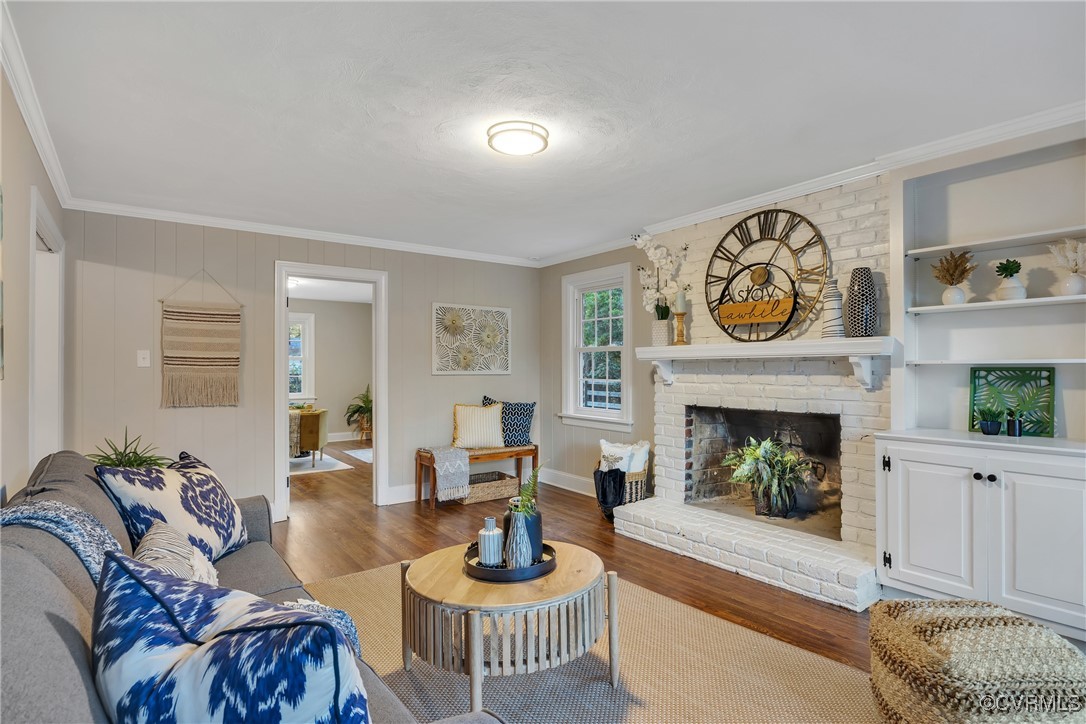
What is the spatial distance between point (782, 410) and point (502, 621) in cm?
250

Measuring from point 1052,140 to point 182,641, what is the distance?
3616mm

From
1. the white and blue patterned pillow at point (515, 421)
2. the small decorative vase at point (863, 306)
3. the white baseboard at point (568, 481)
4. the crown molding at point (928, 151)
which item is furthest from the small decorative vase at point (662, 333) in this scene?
the white and blue patterned pillow at point (515, 421)

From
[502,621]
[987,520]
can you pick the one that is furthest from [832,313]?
[502,621]

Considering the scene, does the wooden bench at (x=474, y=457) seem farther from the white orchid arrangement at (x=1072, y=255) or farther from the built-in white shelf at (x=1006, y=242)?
the white orchid arrangement at (x=1072, y=255)

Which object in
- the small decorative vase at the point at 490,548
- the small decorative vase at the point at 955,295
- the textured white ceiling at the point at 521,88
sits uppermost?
the textured white ceiling at the point at 521,88

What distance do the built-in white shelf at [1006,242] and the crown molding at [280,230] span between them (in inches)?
147

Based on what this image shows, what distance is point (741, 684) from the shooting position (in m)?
2.20

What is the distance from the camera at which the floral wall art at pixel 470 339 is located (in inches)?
216

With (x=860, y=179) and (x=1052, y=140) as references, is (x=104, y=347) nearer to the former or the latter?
(x=860, y=179)

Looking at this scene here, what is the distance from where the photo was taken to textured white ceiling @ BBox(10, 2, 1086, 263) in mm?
1869

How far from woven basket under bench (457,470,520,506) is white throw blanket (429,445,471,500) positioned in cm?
10

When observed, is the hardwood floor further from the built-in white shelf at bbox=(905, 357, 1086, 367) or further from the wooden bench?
the built-in white shelf at bbox=(905, 357, 1086, 367)

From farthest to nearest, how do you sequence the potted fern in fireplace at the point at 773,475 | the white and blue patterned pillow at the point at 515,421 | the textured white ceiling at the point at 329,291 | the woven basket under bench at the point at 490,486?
the textured white ceiling at the point at 329,291, the white and blue patterned pillow at the point at 515,421, the woven basket under bench at the point at 490,486, the potted fern in fireplace at the point at 773,475

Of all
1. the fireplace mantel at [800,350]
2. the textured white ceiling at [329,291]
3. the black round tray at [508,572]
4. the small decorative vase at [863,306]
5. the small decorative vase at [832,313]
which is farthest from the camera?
→ the textured white ceiling at [329,291]
